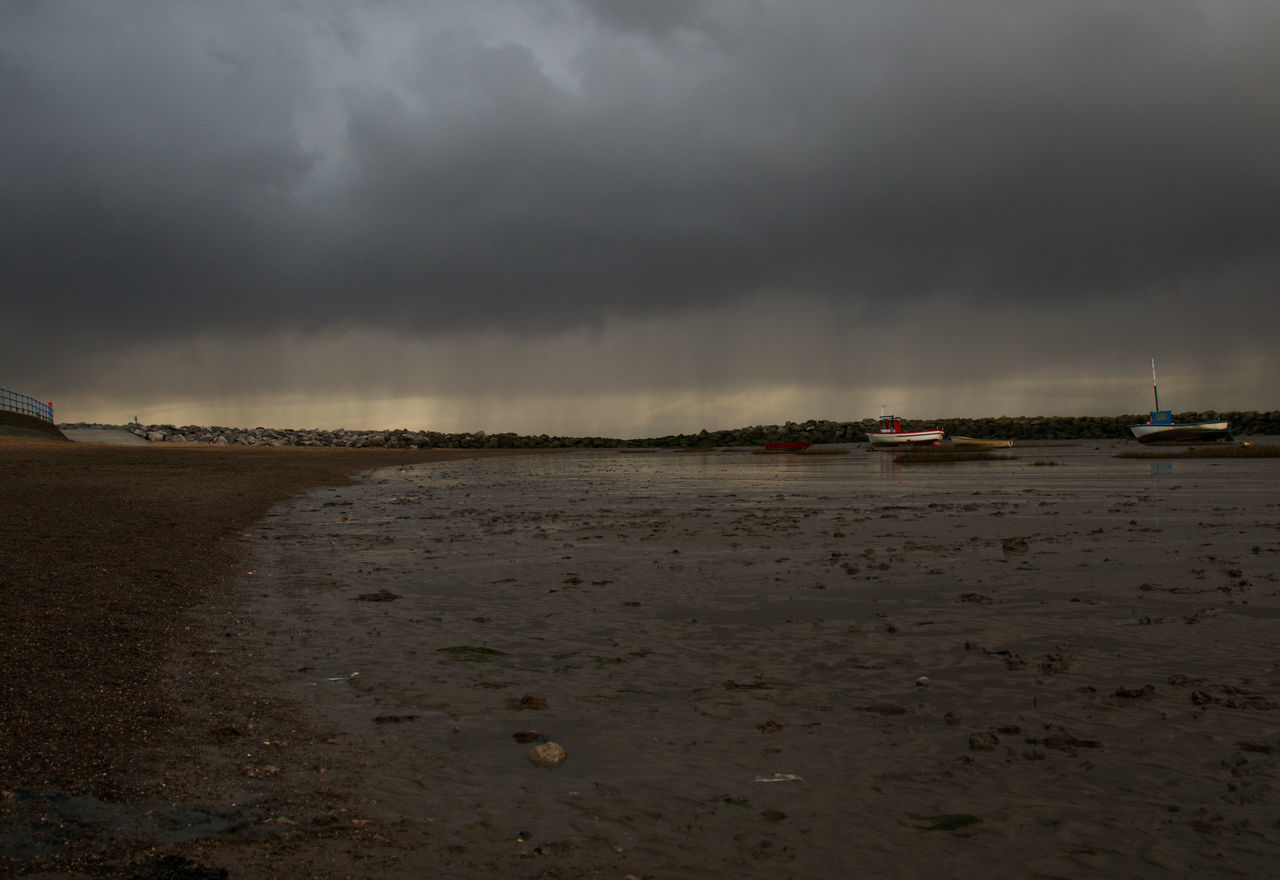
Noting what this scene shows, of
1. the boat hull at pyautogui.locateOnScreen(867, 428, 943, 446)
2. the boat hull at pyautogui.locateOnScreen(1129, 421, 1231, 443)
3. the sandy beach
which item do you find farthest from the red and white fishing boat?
the sandy beach

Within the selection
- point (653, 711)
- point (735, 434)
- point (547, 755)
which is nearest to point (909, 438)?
point (735, 434)

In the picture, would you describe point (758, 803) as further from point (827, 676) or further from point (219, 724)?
point (219, 724)

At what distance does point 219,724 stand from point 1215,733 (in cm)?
685

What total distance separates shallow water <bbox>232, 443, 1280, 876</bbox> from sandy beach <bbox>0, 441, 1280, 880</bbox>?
0.11ft

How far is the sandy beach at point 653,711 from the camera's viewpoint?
165 inches

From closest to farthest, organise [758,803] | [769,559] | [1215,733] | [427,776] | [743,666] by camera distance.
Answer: [758,803], [427,776], [1215,733], [743,666], [769,559]

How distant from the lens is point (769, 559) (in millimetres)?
13453

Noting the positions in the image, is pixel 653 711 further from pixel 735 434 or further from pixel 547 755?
pixel 735 434

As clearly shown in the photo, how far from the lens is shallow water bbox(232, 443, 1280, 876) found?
4527 millimetres

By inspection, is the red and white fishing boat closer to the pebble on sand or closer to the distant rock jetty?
the distant rock jetty

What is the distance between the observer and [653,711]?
6344 mm

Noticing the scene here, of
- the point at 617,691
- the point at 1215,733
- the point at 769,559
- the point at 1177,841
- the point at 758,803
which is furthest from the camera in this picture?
the point at 769,559

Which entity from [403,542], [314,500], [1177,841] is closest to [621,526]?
[403,542]

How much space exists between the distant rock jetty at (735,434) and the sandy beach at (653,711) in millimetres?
93677
